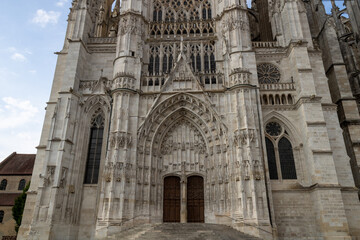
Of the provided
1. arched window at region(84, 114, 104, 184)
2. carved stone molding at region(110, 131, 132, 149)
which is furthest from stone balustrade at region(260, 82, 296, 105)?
arched window at region(84, 114, 104, 184)

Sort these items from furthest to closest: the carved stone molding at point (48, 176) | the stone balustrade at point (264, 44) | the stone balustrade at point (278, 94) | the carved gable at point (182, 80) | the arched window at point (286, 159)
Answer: the stone balustrade at point (264, 44) < the carved gable at point (182, 80) < the stone balustrade at point (278, 94) < the arched window at point (286, 159) < the carved stone molding at point (48, 176)

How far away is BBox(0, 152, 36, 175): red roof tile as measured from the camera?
30.6 metres

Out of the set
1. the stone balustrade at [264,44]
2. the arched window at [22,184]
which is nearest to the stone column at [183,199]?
the stone balustrade at [264,44]

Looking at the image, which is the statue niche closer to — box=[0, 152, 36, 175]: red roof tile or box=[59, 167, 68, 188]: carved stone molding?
box=[59, 167, 68, 188]: carved stone molding

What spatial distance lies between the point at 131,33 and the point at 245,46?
9205 mm

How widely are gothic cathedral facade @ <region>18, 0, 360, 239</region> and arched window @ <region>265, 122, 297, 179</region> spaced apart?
0.08 meters

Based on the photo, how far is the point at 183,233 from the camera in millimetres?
13828

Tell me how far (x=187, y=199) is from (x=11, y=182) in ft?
75.9

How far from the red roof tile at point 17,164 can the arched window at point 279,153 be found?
87.5 ft

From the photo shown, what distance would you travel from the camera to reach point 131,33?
2136 cm

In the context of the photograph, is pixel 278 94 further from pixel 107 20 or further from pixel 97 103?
pixel 107 20

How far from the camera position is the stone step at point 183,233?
1317cm

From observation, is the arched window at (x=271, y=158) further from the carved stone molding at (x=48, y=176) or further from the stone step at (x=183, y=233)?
the carved stone molding at (x=48, y=176)

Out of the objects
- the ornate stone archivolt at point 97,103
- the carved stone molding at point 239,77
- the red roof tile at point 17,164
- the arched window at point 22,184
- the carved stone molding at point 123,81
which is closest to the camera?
the carved stone molding at point 239,77
